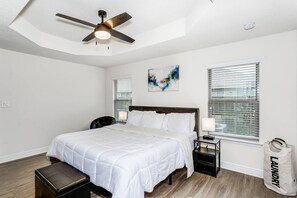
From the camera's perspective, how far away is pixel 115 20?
2002 mm

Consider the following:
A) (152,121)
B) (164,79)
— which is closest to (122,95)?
(164,79)

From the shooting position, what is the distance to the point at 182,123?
310cm

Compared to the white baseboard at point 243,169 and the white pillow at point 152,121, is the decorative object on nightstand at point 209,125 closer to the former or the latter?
the white baseboard at point 243,169

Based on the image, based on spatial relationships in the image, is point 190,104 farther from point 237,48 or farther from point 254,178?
point 254,178

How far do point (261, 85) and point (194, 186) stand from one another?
2047 millimetres

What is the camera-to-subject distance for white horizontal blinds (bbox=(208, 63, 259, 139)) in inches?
109

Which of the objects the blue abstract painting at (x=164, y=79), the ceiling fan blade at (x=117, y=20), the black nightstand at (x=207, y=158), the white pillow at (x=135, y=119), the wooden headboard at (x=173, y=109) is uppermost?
the ceiling fan blade at (x=117, y=20)

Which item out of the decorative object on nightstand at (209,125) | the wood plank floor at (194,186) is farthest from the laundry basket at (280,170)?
the decorative object on nightstand at (209,125)

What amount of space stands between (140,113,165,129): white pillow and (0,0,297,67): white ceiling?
4.85ft

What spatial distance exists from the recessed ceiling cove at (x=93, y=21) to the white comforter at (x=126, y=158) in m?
1.89

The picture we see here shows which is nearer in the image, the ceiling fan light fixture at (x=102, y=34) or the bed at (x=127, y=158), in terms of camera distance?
the bed at (x=127, y=158)

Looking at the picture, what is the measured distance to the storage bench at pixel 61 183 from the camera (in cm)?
160

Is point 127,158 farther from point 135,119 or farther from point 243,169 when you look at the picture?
point 243,169

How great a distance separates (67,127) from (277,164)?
4.73 meters
